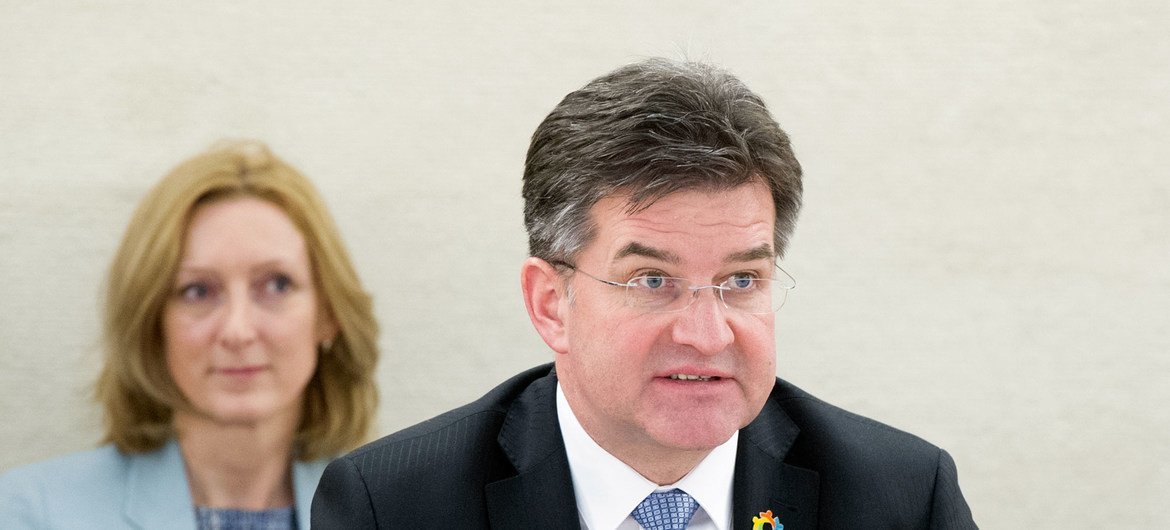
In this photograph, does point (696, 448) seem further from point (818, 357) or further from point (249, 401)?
point (818, 357)

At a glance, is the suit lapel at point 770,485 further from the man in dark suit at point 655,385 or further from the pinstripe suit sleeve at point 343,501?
the pinstripe suit sleeve at point 343,501

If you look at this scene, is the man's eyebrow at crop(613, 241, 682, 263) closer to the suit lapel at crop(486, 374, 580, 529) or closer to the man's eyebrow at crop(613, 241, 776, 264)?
the man's eyebrow at crop(613, 241, 776, 264)

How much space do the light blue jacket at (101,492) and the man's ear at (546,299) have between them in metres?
1.03

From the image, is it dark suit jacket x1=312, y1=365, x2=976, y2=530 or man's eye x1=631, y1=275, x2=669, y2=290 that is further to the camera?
dark suit jacket x1=312, y1=365, x2=976, y2=530

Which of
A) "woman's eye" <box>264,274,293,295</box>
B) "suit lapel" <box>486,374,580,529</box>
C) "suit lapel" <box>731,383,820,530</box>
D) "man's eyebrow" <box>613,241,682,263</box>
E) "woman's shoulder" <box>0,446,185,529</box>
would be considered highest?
"man's eyebrow" <box>613,241,682,263</box>

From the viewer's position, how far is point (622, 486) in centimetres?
211

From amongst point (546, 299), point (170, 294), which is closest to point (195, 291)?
point (170, 294)

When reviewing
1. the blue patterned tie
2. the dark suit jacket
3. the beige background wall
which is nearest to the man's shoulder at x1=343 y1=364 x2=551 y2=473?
the dark suit jacket

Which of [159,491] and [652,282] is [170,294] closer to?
[159,491]

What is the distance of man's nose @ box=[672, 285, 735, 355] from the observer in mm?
1885

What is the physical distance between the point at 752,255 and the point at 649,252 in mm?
167

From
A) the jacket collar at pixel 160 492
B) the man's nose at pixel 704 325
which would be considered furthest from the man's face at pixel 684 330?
the jacket collar at pixel 160 492

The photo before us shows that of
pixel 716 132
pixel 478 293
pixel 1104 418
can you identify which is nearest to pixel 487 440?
pixel 716 132

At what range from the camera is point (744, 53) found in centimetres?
326
